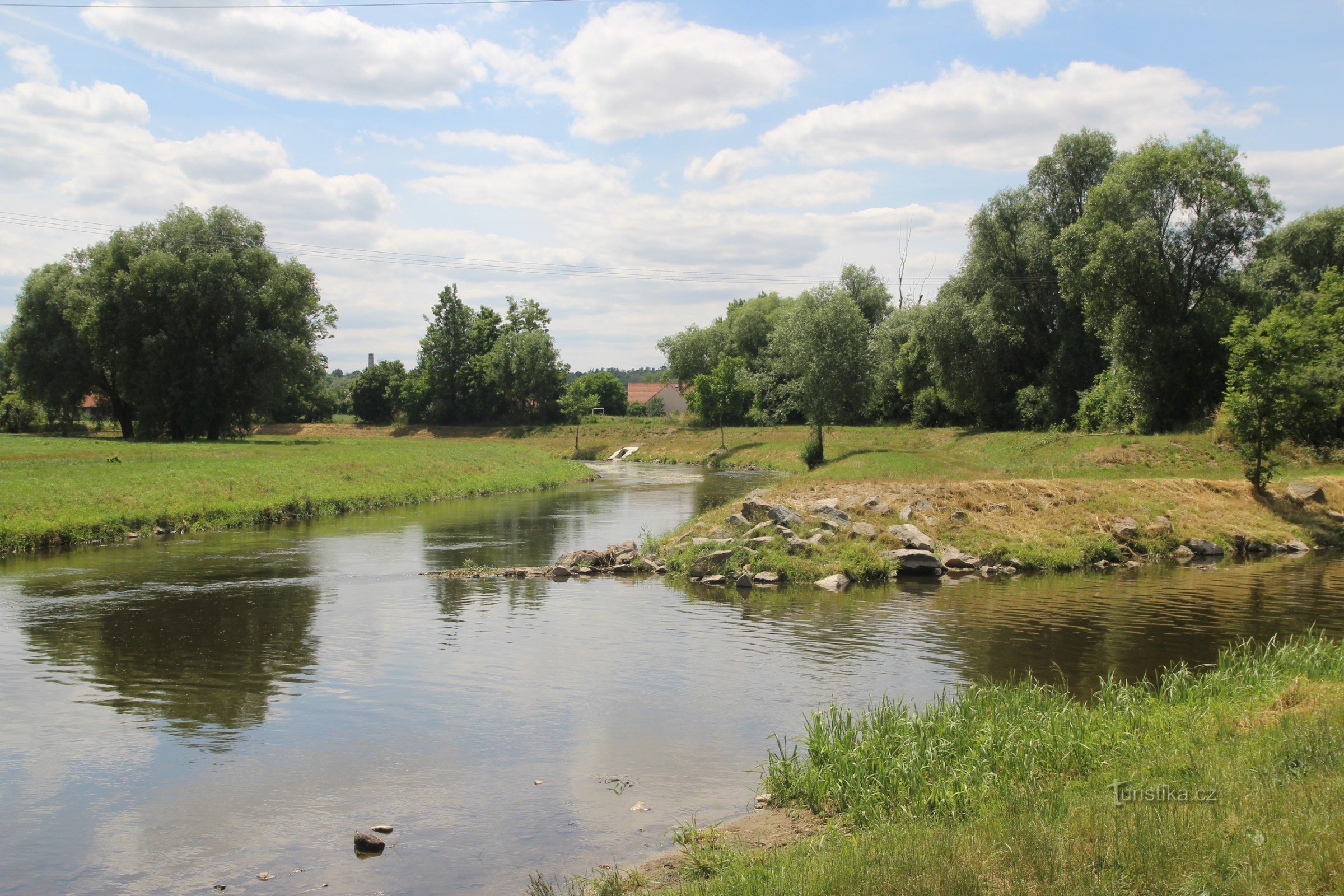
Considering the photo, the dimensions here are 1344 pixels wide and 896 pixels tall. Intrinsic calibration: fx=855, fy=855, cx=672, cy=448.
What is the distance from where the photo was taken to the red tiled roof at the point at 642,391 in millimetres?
139875

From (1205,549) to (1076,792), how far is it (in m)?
22.8

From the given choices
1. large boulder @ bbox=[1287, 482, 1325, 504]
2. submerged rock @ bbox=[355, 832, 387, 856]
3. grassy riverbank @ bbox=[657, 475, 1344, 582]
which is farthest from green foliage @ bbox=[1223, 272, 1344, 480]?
submerged rock @ bbox=[355, 832, 387, 856]

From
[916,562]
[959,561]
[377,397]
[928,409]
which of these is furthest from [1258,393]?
[377,397]

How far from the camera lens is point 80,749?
1075 cm

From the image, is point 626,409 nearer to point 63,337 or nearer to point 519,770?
point 63,337

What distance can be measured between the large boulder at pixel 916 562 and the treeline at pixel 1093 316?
47.6 feet

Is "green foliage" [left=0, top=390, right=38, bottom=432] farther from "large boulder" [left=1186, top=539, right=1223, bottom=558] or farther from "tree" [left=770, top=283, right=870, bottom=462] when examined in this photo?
"large boulder" [left=1186, top=539, right=1223, bottom=558]

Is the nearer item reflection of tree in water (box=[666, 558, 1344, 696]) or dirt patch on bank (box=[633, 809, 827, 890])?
dirt patch on bank (box=[633, 809, 827, 890])

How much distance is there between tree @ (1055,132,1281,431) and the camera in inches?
1700

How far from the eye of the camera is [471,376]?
99.4 metres

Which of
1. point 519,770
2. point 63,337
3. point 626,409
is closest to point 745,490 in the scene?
point 519,770

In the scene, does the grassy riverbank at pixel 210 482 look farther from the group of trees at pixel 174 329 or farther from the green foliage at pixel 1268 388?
the green foliage at pixel 1268 388

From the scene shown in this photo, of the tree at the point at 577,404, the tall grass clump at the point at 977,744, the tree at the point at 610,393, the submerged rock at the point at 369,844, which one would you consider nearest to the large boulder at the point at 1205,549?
the tall grass clump at the point at 977,744

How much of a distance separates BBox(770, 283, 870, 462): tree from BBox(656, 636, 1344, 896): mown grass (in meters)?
49.0
